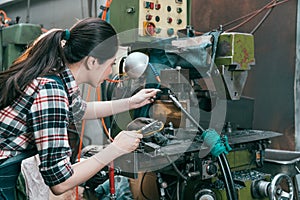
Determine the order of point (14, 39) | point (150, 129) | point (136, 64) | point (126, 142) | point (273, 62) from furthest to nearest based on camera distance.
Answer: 1. point (14, 39)
2. point (273, 62)
3. point (136, 64)
4. point (150, 129)
5. point (126, 142)

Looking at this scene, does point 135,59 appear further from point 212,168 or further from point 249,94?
point 249,94

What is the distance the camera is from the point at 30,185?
1.05m

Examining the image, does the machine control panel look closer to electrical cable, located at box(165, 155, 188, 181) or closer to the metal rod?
the metal rod

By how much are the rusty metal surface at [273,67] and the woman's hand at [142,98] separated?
102 centimetres

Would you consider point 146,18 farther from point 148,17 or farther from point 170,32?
point 170,32

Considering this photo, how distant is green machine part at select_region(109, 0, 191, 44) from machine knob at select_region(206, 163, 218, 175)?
806 mm

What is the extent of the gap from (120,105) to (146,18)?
0.65 metres

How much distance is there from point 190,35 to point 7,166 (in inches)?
38.4

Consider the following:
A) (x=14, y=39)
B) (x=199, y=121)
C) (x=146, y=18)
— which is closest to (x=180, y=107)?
(x=199, y=121)

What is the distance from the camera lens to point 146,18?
1.86 meters

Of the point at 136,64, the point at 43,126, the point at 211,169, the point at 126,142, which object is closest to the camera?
the point at 43,126

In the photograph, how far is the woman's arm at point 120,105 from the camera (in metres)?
1.38

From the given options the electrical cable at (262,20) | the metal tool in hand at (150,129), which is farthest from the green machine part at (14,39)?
the metal tool in hand at (150,129)

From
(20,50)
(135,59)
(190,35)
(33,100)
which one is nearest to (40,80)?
(33,100)
